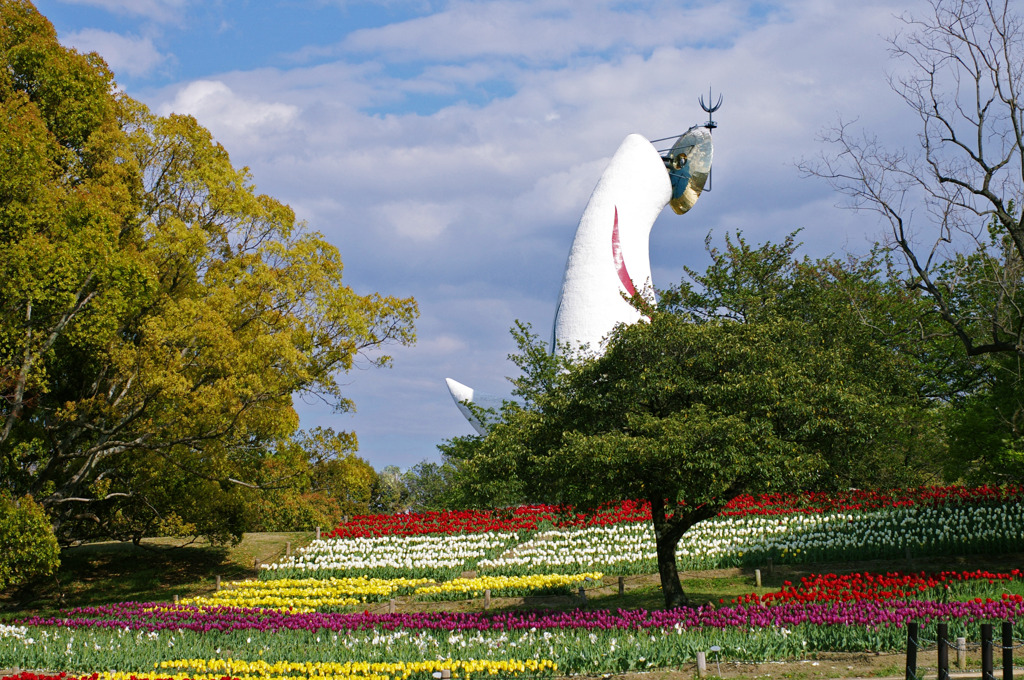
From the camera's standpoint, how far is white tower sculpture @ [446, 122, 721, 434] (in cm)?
3241

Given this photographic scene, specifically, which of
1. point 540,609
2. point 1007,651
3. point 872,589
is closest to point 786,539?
point 872,589

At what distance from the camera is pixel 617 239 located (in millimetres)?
33406

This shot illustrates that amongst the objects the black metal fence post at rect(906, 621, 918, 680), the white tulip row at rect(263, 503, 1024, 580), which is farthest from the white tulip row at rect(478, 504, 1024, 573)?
the black metal fence post at rect(906, 621, 918, 680)

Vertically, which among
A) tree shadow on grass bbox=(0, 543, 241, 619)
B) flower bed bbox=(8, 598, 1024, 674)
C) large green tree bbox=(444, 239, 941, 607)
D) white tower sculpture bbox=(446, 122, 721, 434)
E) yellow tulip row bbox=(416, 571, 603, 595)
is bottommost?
tree shadow on grass bbox=(0, 543, 241, 619)

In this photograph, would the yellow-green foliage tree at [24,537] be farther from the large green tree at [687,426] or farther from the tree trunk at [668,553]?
the tree trunk at [668,553]

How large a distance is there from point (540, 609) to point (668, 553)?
2675 mm

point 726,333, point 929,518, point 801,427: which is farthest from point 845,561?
point 726,333

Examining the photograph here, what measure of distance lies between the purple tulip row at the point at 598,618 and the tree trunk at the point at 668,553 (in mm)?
971

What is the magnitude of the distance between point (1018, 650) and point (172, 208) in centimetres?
1664

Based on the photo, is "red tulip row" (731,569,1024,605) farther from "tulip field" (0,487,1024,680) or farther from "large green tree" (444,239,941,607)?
"large green tree" (444,239,941,607)

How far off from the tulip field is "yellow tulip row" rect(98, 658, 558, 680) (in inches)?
0.9

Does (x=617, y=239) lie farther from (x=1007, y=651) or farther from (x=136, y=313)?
(x=1007, y=651)

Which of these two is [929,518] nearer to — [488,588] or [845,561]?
[845,561]

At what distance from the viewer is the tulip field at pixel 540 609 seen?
29.7 ft
